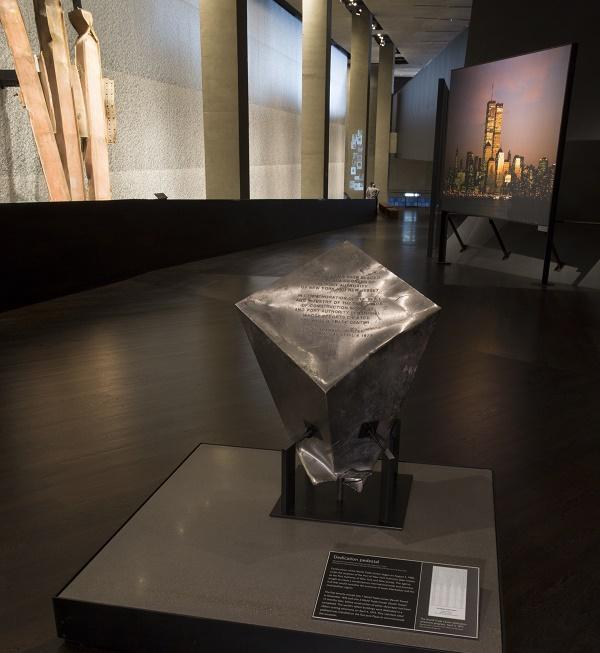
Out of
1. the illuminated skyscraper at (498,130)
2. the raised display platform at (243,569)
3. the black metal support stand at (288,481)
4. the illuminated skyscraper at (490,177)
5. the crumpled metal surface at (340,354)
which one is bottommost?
the raised display platform at (243,569)

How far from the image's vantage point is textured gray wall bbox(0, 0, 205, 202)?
7246 millimetres

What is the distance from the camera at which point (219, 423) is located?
3.00 metres

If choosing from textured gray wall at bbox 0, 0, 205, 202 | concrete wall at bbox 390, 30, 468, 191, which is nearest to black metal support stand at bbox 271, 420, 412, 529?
textured gray wall at bbox 0, 0, 205, 202

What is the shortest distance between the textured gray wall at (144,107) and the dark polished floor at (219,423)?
247 centimetres

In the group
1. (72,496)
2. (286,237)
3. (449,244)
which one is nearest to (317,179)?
(286,237)

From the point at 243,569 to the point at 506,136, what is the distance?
6.46 meters

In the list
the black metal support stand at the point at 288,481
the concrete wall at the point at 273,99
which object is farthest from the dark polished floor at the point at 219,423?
the concrete wall at the point at 273,99

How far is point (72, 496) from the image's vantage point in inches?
90.7

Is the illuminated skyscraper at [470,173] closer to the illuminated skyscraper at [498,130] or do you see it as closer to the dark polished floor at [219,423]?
the illuminated skyscraper at [498,130]

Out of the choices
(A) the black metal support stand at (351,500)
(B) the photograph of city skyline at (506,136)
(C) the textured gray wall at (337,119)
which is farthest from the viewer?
(C) the textured gray wall at (337,119)

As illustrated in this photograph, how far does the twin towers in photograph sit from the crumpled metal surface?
527 centimetres

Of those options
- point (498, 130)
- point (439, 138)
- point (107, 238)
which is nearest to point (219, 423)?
point (107, 238)

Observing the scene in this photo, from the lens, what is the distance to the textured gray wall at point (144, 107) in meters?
7.25

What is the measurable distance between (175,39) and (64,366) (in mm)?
8585
